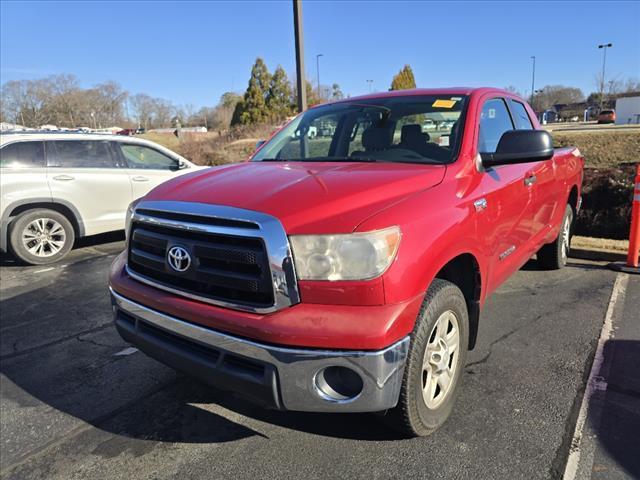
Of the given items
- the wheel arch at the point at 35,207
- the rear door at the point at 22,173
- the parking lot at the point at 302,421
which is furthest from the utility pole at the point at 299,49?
the parking lot at the point at 302,421

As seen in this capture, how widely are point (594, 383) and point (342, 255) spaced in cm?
211

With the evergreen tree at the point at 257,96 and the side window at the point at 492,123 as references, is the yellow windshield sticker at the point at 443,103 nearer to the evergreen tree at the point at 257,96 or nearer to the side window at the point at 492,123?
the side window at the point at 492,123

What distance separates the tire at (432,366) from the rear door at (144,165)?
585 cm

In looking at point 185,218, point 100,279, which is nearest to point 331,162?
point 185,218

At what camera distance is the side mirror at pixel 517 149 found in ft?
9.75

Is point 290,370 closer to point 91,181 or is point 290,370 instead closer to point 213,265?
point 213,265

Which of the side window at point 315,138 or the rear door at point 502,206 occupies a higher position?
the side window at point 315,138

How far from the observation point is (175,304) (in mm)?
2357

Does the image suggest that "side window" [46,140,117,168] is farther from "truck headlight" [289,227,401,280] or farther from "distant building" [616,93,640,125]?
"distant building" [616,93,640,125]

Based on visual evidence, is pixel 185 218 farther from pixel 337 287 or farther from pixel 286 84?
pixel 286 84

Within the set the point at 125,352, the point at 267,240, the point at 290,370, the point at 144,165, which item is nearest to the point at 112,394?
the point at 125,352

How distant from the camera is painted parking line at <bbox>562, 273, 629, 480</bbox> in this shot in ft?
7.64

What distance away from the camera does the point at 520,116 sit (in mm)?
4238

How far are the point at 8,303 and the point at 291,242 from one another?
4.32m
